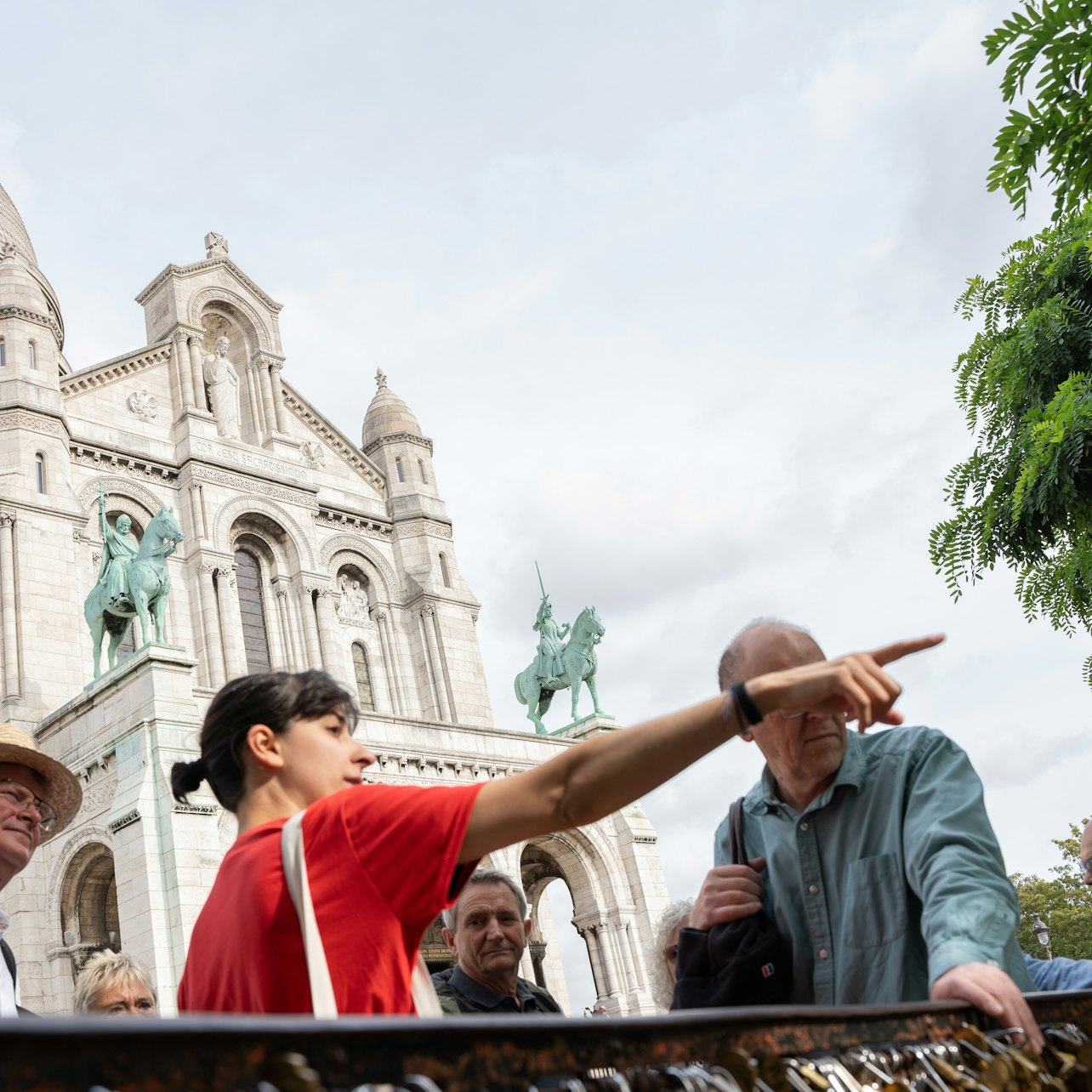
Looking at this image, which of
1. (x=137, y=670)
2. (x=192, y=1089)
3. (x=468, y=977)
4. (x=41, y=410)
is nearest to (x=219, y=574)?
(x=41, y=410)

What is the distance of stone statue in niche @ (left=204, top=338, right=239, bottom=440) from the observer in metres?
25.5

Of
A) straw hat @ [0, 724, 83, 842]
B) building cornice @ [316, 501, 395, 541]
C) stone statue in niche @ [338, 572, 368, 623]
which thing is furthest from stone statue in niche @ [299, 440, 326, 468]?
straw hat @ [0, 724, 83, 842]

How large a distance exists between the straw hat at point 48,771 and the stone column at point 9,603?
51.1 ft

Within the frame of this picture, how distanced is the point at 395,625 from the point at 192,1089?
25848 millimetres

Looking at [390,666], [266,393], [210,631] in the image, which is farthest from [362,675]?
[266,393]

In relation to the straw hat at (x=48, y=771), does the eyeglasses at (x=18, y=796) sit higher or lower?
lower

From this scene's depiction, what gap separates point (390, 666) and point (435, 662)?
3.24 feet

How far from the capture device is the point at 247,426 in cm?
2659

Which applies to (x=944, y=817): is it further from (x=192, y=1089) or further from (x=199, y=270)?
(x=199, y=270)

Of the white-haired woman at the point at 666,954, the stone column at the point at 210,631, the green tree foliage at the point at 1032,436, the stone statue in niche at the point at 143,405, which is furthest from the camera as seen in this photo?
the stone statue in niche at the point at 143,405

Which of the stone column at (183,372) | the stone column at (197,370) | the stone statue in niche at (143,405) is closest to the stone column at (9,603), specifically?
the stone statue in niche at (143,405)

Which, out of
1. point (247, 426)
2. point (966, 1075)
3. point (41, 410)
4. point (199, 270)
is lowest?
point (966, 1075)

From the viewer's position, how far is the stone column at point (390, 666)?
25703mm

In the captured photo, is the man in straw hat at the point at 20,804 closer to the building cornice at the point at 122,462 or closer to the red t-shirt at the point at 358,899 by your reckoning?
the red t-shirt at the point at 358,899
